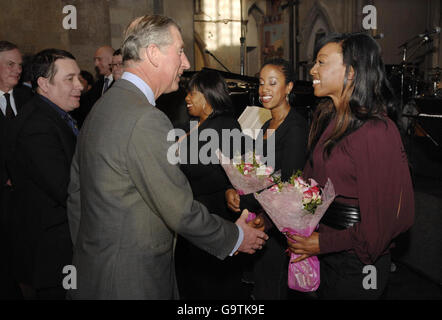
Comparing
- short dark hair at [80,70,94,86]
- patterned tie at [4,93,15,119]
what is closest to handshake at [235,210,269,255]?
patterned tie at [4,93,15,119]

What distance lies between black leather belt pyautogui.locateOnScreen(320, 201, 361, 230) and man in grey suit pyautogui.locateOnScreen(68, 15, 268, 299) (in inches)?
22.9

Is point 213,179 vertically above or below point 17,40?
below

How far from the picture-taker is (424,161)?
4844 mm

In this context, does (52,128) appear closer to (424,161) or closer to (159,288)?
(159,288)

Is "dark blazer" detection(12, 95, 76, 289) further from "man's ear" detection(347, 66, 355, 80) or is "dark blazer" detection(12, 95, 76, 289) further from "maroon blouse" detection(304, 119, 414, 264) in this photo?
"man's ear" detection(347, 66, 355, 80)

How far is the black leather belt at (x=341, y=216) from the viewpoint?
1707 mm

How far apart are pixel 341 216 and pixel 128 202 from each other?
3.29 ft

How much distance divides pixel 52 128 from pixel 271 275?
6.00ft

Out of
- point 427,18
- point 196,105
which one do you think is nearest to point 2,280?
point 196,105

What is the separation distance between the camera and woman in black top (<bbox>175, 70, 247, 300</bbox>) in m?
3.25

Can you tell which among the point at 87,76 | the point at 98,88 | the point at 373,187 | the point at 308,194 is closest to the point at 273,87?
the point at 308,194

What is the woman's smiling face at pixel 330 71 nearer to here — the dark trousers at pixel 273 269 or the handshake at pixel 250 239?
the handshake at pixel 250 239

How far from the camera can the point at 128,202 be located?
4.88ft

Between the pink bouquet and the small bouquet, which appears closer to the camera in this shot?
the small bouquet
